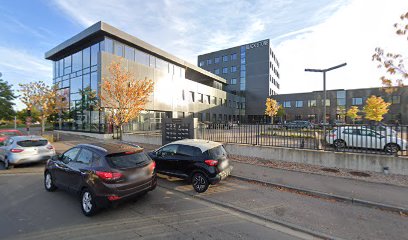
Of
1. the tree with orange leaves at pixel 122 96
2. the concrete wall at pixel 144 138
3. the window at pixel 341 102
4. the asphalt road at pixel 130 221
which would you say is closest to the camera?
the asphalt road at pixel 130 221

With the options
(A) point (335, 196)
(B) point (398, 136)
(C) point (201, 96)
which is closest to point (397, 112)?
(C) point (201, 96)

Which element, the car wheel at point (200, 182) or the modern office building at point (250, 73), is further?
the modern office building at point (250, 73)

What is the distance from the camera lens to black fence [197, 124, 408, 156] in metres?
8.50

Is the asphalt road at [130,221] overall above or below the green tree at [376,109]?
below

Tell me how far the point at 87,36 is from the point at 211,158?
21231 mm

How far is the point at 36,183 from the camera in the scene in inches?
262

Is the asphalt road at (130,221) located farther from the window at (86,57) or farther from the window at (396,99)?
the window at (396,99)

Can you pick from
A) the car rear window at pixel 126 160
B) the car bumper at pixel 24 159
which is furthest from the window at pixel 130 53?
the car rear window at pixel 126 160

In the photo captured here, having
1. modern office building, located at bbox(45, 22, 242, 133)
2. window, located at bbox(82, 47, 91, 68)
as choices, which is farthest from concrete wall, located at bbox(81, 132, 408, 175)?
window, located at bbox(82, 47, 91, 68)

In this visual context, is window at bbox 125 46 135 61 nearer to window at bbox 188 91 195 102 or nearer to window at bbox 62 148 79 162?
window at bbox 188 91 195 102

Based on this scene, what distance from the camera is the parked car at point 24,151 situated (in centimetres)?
818

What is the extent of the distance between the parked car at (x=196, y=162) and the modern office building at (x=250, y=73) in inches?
1919

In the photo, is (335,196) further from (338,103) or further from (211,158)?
(338,103)

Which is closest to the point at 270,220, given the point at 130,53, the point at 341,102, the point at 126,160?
the point at 126,160
